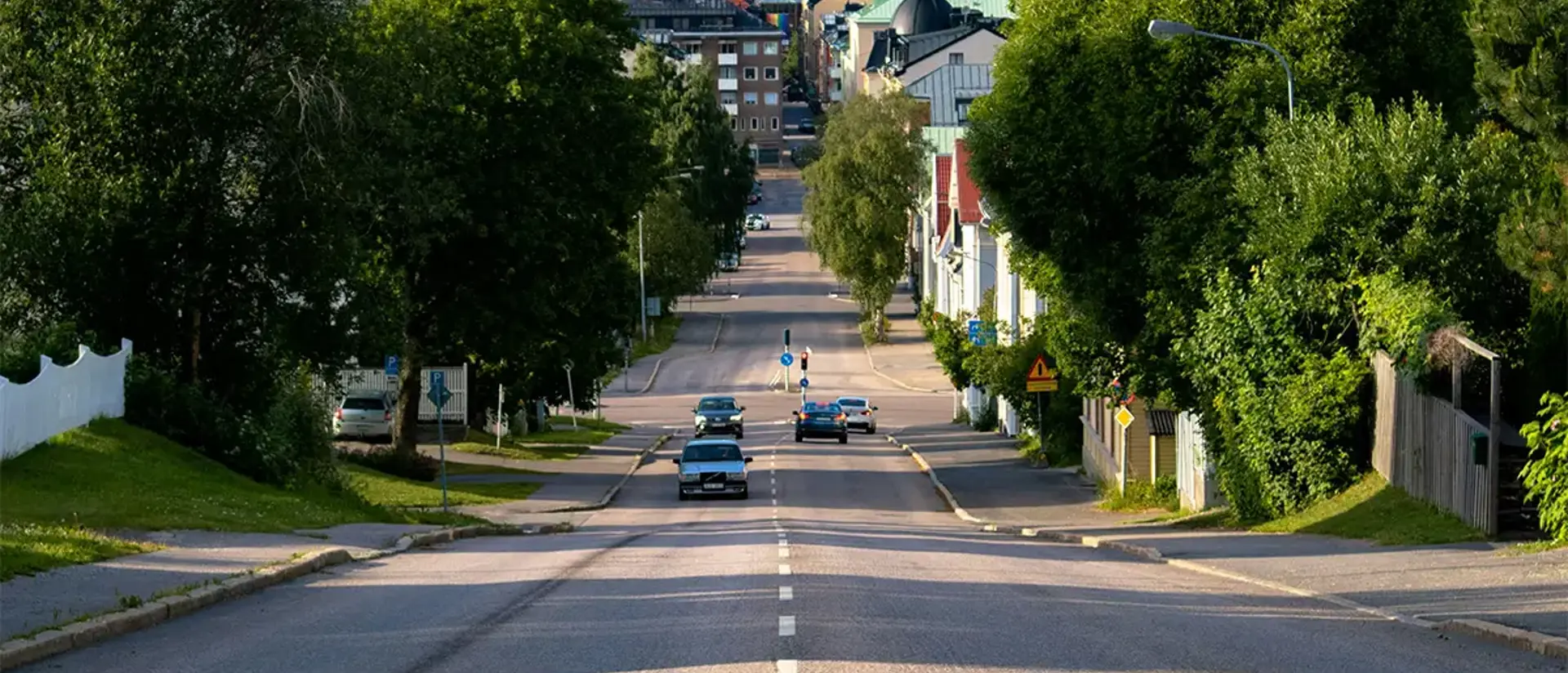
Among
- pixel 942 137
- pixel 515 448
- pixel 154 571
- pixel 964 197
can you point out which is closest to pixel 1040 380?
pixel 515 448

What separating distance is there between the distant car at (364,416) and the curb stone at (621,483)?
22.0ft

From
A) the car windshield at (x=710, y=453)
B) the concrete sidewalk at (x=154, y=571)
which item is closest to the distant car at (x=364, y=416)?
the car windshield at (x=710, y=453)

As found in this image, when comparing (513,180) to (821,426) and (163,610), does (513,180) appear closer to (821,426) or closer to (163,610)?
(821,426)

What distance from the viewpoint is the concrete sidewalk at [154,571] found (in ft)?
51.1

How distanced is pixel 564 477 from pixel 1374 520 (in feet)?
90.6

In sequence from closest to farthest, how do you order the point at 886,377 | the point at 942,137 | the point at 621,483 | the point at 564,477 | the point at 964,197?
1. the point at 621,483
2. the point at 564,477
3. the point at 964,197
4. the point at 886,377
5. the point at 942,137

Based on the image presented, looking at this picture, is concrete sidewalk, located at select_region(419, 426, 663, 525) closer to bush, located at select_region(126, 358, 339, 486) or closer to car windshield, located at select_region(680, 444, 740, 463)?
car windshield, located at select_region(680, 444, 740, 463)

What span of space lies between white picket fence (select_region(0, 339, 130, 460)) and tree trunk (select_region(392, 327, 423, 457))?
1579 centimetres

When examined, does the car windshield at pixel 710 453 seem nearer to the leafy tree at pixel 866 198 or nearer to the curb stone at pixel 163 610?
the curb stone at pixel 163 610

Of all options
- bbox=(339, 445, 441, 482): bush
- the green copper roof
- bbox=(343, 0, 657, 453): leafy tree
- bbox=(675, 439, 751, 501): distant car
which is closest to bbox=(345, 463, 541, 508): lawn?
bbox=(339, 445, 441, 482): bush

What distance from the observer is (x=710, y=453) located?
4650 cm

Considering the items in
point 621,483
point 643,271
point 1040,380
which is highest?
point 643,271

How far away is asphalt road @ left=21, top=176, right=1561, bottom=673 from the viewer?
13102 millimetres

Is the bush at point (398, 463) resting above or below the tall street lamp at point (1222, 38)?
below
